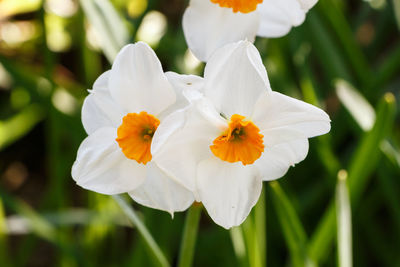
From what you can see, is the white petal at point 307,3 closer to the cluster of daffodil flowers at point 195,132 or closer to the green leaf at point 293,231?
the cluster of daffodil flowers at point 195,132

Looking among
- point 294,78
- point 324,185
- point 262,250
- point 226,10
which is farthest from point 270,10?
point 294,78

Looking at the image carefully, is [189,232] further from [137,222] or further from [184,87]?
[184,87]

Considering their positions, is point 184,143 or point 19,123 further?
point 19,123

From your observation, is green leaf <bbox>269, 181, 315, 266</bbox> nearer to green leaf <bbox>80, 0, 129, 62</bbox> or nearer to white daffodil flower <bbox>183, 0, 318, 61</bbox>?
white daffodil flower <bbox>183, 0, 318, 61</bbox>

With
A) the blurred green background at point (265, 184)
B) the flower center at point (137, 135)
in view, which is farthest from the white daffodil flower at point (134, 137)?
the blurred green background at point (265, 184)

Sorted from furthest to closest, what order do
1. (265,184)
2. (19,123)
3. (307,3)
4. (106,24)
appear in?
(19,123)
(265,184)
(106,24)
(307,3)

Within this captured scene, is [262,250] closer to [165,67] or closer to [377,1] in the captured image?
[377,1]

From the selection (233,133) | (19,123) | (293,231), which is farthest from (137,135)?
(19,123)

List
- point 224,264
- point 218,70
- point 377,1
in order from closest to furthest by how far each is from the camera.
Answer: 1. point 218,70
2. point 224,264
3. point 377,1
